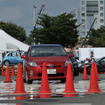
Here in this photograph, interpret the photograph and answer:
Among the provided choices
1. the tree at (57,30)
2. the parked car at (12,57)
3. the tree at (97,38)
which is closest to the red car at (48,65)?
the parked car at (12,57)

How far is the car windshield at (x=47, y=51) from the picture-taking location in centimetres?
1718

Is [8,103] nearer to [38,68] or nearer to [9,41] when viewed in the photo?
[38,68]

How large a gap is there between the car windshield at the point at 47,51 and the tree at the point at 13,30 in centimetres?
8375

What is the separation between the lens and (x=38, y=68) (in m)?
16.0

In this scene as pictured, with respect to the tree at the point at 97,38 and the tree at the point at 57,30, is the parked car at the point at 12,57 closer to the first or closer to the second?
the tree at the point at 57,30

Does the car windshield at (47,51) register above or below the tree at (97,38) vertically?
below

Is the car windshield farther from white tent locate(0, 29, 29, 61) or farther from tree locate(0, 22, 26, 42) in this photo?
tree locate(0, 22, 26, 42)

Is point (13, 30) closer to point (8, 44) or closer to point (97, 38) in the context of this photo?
point (97, 38)

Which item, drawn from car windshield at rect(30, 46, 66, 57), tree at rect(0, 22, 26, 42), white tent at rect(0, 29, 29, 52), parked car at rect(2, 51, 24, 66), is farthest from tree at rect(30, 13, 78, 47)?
car windshield at rect(30, 46, 66, 57)

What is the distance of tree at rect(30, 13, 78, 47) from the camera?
64062 millimetres

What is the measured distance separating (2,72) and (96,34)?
272ft

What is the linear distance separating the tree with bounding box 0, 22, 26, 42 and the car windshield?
275ft

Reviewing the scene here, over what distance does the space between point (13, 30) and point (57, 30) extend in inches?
1573

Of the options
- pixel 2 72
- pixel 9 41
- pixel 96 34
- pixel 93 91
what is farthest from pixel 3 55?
pixel 96 34
